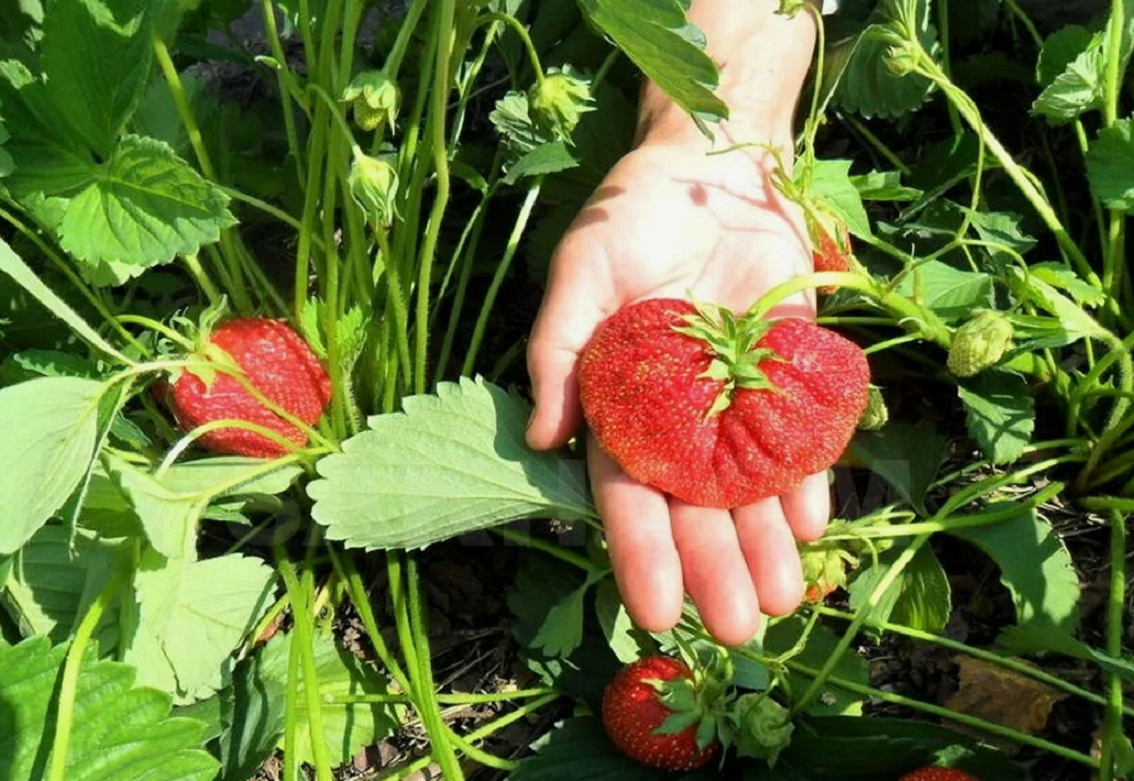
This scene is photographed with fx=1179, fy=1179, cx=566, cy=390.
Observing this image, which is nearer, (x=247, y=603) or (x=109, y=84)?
(x=109, y=84)

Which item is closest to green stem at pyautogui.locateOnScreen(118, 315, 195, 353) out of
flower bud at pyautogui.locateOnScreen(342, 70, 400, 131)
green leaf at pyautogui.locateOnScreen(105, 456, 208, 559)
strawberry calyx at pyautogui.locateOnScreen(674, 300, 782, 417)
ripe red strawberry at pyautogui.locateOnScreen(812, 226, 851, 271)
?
green leaf at pyautogui.locateOnScreen(105, 456, 208, 559)

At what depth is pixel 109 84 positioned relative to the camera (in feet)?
2.40

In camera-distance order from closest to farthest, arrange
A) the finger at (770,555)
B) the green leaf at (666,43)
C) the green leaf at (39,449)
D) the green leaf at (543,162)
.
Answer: the green leaf at (666,43) → the green leaf at (39,449) → the finger at (770,555) → the green leaf at (543,162)

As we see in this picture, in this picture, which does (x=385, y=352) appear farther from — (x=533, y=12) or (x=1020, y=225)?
(x=1020, y=225)

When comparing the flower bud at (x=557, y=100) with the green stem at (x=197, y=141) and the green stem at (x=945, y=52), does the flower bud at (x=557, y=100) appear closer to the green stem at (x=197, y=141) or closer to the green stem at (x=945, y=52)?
the green stem at (x=197, y=141)

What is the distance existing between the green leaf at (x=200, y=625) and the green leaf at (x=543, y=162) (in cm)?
38

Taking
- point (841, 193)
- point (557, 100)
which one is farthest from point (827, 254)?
point (557, 100)

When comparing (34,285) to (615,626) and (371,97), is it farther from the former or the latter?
(615,626)

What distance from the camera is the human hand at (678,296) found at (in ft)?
2.74

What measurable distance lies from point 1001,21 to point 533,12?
0.53 metres

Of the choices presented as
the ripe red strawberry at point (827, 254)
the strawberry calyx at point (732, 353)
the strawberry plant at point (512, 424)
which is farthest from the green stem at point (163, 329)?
the ripe red strawberry at point (827, 254)

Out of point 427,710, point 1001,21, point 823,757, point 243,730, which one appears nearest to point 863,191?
point 1001,21

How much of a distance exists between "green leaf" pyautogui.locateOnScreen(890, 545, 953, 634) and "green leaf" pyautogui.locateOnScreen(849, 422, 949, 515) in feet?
0.16

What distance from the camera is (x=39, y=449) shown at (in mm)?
662
